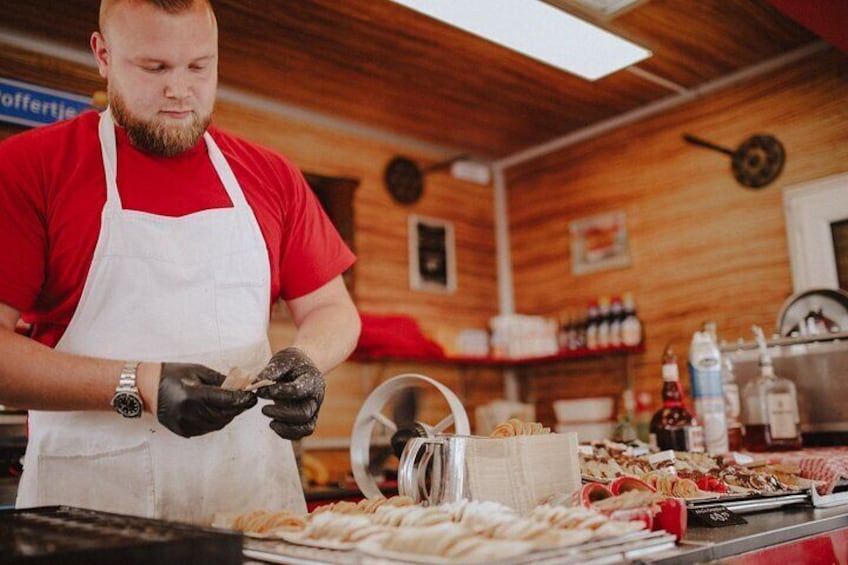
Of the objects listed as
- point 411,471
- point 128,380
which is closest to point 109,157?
point 128,380

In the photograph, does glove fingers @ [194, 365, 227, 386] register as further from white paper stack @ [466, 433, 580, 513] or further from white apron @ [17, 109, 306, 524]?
white paper stack @ [466, 433, 580, 513]

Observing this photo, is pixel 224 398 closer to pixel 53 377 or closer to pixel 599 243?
pixel 53 377

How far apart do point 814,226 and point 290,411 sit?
350 centimetres

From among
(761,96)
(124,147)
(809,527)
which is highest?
(761,96)

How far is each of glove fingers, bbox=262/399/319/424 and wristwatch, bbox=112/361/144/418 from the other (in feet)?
0.70

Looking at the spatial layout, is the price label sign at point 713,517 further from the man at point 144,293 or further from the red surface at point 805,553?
the man at point 144,293

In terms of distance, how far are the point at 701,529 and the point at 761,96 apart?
11.8ft

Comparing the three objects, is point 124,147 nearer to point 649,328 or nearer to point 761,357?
point 761,357

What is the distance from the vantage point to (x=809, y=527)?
138 cm

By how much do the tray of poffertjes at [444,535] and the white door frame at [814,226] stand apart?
332cm

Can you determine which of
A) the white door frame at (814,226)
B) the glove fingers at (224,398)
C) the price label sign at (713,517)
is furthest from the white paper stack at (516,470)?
the white door frame at (814,226)

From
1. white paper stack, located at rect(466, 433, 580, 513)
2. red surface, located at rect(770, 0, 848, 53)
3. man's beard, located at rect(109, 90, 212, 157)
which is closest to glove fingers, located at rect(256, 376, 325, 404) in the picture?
white paper stack, located at rect(466, 433, 580, 513)

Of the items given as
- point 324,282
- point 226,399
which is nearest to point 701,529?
point 226,399

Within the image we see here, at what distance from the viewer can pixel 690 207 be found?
4.59 metres
